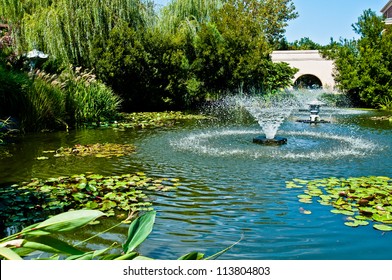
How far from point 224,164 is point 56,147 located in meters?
3.60

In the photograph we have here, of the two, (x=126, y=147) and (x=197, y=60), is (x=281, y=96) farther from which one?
(x=126, y=147)

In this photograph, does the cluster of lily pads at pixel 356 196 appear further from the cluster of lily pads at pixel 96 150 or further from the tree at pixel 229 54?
the tree at pixel 229 54

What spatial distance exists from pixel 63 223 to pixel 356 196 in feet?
12.4

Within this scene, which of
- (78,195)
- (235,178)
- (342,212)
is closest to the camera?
(342,212)

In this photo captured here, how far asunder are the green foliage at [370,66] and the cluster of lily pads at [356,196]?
18055 millimetres

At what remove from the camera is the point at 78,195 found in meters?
4.46

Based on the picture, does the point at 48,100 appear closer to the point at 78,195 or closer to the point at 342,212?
the point at 78,195

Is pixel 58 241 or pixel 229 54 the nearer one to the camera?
pixel 58 241

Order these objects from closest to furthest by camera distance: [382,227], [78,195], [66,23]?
[382,227], [78,195], [66,23]

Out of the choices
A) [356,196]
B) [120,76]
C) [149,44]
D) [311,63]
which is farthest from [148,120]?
[311,63]

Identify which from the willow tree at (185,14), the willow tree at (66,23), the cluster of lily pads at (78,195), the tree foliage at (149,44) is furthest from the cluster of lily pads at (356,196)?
the willow tree at (185,14)

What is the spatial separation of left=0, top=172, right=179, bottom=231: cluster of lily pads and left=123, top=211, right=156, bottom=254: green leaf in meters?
2.38

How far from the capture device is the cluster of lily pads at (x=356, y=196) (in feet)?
12.4
